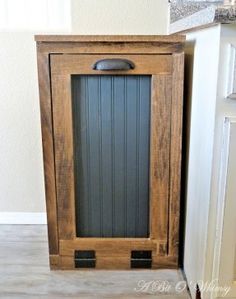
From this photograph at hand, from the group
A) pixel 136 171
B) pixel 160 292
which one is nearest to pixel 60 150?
pixel 136 171

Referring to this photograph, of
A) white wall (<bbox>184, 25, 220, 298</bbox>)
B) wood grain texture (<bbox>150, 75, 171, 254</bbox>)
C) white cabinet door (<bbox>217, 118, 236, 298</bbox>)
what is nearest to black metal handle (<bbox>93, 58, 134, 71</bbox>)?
wood grain texture (<bbox>150, 75, 171, 254</bbox>)

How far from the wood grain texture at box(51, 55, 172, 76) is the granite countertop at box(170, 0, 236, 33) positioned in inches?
6.0

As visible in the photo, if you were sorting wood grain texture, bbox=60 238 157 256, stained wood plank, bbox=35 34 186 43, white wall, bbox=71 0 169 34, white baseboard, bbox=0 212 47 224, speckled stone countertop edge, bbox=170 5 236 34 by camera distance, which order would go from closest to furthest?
speckled stone countertop edge, bbox=170 5 236 34 → stained wood plank, bbox=35 34 186 43 → wood grain texture, bbox=60 238 157 256 → white wall, bbox=71 0 169 34 → white baseboard, bbox=0 212 47 224

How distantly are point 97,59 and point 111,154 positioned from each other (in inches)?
14.4

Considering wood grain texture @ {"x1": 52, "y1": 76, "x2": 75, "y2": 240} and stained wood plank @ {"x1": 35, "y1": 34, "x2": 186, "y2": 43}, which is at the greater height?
stained wood plank @ {"x1": 35, "y1": 34, "x2": 186, "y2": 43}

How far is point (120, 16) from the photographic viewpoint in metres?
1.63

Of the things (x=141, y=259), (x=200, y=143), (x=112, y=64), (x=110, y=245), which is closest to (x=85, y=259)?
(x=110, y=245)

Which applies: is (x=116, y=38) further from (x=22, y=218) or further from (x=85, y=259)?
(x=22, y=218)

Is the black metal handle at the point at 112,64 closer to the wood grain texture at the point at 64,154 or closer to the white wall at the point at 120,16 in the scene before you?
the wood grain texture at the point at 64,154

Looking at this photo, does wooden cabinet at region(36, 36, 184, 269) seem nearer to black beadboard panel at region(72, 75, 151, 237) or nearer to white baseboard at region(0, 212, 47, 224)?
black beadboard panel at region(72, 75, 151, 237)

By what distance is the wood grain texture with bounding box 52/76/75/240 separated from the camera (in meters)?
1.30

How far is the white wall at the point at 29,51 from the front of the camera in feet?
5.32

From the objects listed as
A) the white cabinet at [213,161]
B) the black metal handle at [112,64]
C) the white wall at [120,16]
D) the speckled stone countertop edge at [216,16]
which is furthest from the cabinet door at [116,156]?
the white wall at [120,16]

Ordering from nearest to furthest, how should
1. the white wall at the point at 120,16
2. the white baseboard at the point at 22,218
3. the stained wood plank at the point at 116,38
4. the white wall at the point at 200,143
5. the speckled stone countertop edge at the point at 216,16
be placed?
the speckled stone countertop edge at the point at 216,16 < the white wall at the point at 200,143 < the stained wood plank at the point at 116,38 < the white wall at the point at 120,16 < the white baseboard at the point at 22,218
